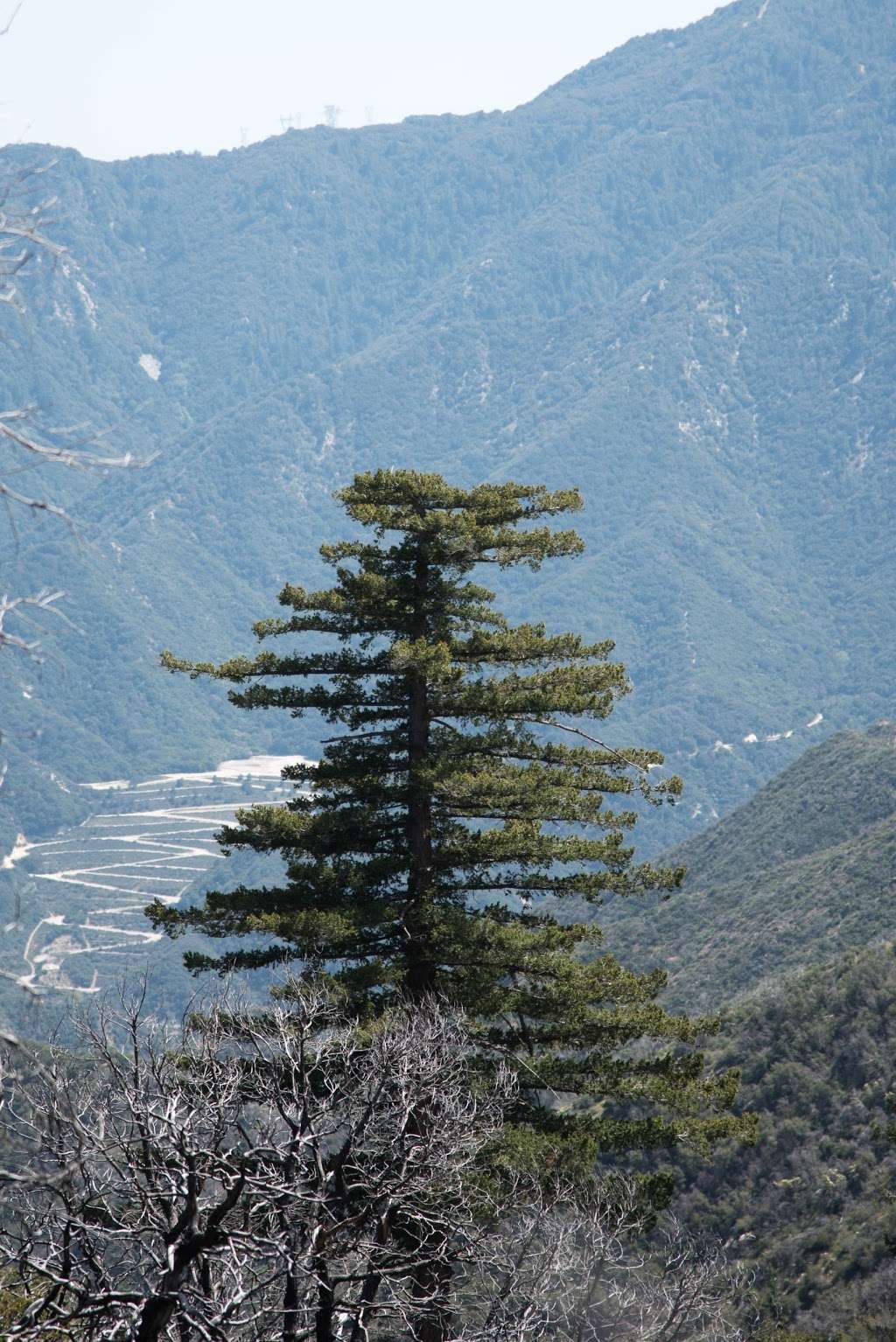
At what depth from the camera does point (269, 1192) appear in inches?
439

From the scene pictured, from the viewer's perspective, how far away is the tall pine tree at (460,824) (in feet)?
61.6

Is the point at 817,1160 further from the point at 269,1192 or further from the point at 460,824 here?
the point at 269,1192

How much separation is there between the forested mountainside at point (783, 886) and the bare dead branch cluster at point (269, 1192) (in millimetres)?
48301

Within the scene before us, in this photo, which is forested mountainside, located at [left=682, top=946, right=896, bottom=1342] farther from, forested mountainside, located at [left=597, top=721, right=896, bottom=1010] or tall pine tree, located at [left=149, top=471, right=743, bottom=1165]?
forested mountainside, located at [left=597, top=721, right=896, bottom=1010]

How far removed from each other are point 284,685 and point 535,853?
12.0 feet

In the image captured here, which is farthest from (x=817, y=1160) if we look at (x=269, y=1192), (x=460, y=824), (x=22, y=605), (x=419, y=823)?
(x=22, y=605)

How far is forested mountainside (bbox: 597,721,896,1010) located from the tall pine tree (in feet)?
149

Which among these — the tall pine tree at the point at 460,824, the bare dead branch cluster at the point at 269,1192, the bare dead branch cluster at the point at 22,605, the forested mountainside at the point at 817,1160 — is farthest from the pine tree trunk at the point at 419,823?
the forested mountainside at the point at 817,1160

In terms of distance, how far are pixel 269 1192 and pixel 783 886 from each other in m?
74.6

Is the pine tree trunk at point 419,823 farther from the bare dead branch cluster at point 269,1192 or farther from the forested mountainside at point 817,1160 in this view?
the forested mountainside at point 817,1160

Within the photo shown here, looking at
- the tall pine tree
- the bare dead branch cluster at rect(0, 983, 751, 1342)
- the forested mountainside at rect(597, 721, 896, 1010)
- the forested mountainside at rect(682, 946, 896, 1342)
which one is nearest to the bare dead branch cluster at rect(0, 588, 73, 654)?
the bare dead branch cluster at rect(0, 983, 751, 1342)

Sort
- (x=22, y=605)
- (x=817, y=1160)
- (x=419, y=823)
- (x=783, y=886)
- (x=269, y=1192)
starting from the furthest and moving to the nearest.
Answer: (x=783, y=886)
(x=817, y=1160)
(x=419, y=823)
(x=269, y=1192)
(x=22, y=605)

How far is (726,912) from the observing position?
284 ft

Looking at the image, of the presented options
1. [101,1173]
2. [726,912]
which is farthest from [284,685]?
[726,912]
